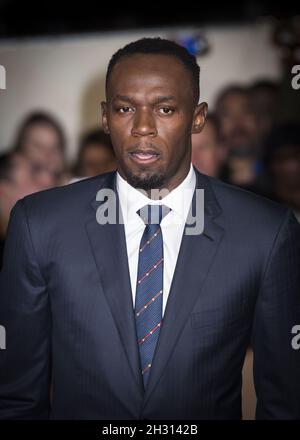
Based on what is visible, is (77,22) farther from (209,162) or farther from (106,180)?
(106,180)

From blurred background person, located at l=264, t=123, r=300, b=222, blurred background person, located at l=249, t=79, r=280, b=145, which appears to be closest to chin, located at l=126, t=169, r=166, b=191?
blurred background person, located at l=264, t=123, r=300, b=222

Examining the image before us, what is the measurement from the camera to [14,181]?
3.83 meters

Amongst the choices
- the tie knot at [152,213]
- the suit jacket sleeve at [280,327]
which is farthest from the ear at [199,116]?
the suit jacket sleeve at [280,327]

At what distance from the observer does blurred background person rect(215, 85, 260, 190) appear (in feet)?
12.9

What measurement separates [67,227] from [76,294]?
19 centimetres

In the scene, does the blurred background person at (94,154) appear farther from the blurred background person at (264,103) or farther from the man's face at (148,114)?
the man's face at (148,114)

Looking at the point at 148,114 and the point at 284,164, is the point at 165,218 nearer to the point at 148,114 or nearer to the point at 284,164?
the point at 148,114

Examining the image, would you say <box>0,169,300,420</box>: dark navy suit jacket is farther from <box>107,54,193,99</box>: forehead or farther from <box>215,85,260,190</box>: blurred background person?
<box>215,85,260,190</box>: blurred background person

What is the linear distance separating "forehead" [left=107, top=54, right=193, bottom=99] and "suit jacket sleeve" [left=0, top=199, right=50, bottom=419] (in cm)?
43

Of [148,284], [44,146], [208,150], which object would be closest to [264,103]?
[208,150]
